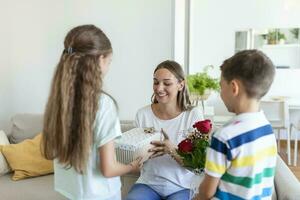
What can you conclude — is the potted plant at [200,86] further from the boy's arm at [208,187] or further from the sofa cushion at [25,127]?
the boy's arm at [208,187]

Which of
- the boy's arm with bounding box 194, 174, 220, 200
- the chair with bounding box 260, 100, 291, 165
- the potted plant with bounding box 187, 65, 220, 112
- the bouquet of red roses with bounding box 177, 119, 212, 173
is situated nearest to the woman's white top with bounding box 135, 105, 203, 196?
the bouquet of red roses with bounding box 177, 119, 212, 173

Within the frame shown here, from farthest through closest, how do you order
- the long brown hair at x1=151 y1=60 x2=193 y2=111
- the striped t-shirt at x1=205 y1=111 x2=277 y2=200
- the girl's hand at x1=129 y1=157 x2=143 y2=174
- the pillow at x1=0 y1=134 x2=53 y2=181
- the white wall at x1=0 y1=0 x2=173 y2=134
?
1. the white wall at x1=0 y1=0 x2=173 y2=134
2. the pillow at x1=0 y1=134 x2=53 y2=181
3. the long brown hair at x1=151 y1=60 x2=193 y2=111
4. the girl's hand at x1=129 y1=157 x2=143 y2=174
5. the striped t-shirt at x1=205 y1=111 x2=277 y2=200

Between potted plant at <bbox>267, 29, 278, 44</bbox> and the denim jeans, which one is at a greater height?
potted plant at <bbox>267, 29, 278, 44</bbox>

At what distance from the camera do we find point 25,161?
2.29 meters

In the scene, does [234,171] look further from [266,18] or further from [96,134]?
[266,18]

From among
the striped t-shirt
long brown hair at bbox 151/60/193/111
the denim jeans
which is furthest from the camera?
long brown hair at bbox 151/60/193/111

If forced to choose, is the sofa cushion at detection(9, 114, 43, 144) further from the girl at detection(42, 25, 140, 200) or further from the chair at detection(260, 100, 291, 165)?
the chair at detection(260, 100, 291, 165)

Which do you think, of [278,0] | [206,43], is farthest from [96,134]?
[278,0]

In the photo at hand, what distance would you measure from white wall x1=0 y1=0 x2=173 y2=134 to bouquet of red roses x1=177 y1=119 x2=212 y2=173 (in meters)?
1.52

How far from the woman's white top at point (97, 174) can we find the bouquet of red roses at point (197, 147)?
0.31m

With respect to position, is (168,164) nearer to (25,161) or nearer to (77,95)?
(77,95)

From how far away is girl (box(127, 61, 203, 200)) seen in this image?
1.68 meters

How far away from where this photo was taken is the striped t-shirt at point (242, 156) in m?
0.96

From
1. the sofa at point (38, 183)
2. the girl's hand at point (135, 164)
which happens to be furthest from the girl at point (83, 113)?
the sofa at point (38, 183)
